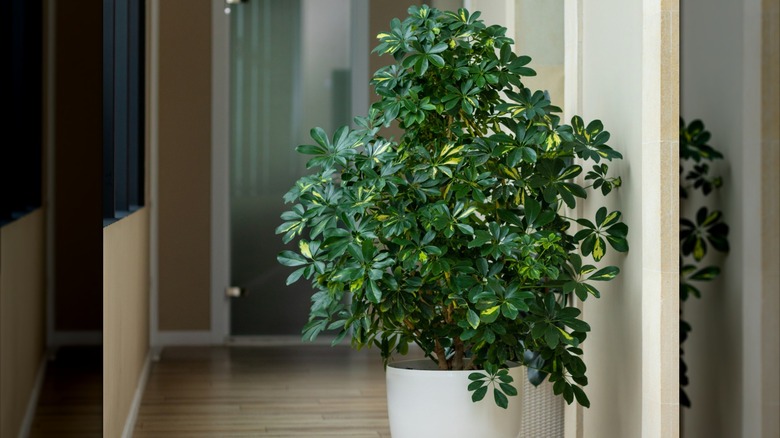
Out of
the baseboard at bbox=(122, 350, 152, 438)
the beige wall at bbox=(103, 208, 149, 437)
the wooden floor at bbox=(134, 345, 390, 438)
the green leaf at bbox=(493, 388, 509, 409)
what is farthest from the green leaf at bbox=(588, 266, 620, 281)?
the baseboard at bbox=(122, 350, 152, 438)

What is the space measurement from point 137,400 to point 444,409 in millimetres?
2077

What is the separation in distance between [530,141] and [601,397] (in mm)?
851

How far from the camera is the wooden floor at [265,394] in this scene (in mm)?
3777

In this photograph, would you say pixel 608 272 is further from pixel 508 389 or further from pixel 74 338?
pixel 74 338

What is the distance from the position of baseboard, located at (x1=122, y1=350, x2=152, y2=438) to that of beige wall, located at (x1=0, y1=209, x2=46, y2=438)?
11.0 ft

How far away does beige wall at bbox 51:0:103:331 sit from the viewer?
10.6 inches

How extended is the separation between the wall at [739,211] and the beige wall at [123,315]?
1.61 m

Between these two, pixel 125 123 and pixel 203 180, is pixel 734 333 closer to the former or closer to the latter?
pixel 125 123

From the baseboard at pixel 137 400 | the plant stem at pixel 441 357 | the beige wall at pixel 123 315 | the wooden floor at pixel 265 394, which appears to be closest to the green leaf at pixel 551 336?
the plant stem at pixel 441 357

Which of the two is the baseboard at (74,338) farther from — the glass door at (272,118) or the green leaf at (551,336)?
the glass door at (272,118)

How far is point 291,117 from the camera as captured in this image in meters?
5.99

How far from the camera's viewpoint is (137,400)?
4.11 metres

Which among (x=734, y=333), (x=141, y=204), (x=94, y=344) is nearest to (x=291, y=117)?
(x=141, y=204)

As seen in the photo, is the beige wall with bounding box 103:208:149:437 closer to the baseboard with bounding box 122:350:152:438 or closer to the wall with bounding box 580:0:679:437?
the baseboard with bounding box 122:350:152:438
